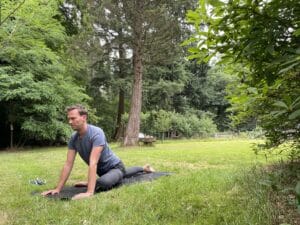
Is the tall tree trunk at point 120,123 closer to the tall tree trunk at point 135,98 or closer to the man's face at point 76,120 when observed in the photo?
the tall tree trunk at point 135,98

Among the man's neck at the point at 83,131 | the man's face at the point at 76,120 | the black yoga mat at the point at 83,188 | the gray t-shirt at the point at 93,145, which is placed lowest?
the black yoga mat at the point at 83,188

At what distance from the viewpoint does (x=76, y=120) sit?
5113mm

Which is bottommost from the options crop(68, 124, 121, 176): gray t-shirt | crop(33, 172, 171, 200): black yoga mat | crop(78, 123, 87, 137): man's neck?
crop(33, 172, 171, 200): black yoga mat

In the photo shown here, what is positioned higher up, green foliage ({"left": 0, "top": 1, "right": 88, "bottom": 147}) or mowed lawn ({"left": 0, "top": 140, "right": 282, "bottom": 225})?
green foliage ({"left": 0, "top": 1, "right": 88, "bottom": 147})

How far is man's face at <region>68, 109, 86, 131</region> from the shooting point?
16.8 feet

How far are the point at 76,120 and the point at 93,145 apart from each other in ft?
1.29

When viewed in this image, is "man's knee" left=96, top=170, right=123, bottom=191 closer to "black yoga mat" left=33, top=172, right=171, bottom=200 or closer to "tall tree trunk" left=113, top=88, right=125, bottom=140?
"black yoga mat" left=33, top=172, right=171, bottom=200

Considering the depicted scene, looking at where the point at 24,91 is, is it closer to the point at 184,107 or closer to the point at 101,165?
the point at 101,165

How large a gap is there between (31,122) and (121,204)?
14.4 metres

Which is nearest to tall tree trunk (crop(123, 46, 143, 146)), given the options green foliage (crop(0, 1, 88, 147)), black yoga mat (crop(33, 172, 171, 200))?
green foliage (crop(0, 1, 88, 147))

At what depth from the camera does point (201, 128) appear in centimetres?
3334

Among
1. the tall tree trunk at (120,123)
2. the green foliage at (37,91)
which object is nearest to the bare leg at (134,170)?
the green foliage at (37,91)

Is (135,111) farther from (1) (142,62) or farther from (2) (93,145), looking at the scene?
(2) (93,145)

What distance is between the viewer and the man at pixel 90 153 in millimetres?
4996
